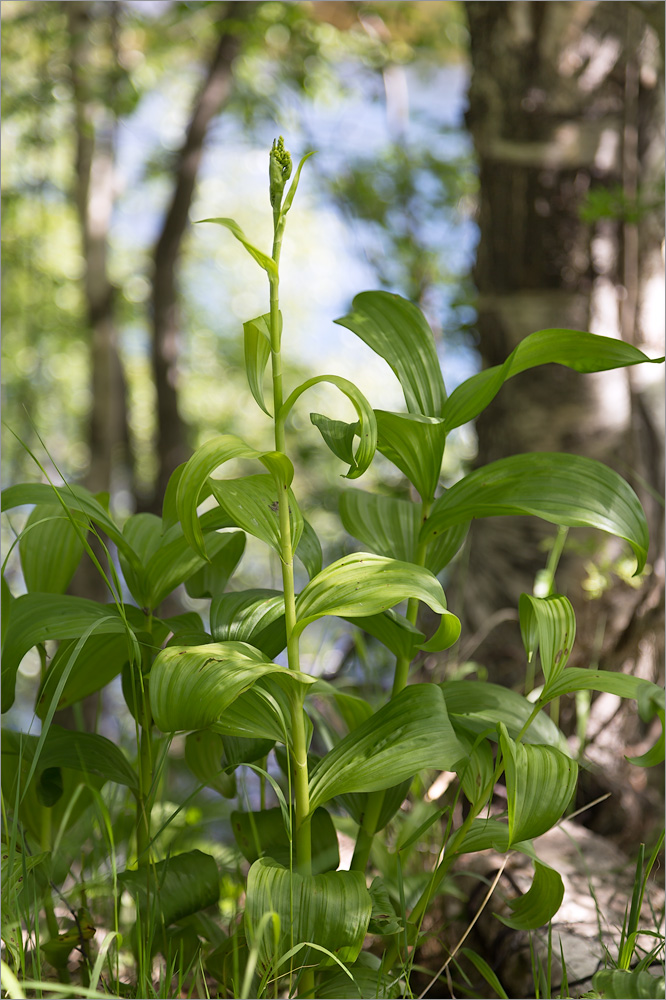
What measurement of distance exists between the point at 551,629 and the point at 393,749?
137 millimetres

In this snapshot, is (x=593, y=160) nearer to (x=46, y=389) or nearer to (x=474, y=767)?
(x=474, y=767)

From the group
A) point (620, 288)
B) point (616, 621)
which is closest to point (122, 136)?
point (620, 288)

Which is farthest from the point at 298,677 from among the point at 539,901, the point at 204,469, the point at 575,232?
the point at 575,232

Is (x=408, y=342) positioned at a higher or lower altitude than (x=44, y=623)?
higher

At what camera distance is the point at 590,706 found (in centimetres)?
100

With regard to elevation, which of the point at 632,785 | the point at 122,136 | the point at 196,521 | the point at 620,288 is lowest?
the point at 632,785

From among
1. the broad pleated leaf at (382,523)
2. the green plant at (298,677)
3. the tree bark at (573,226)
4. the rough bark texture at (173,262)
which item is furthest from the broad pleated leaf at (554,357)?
the rough bark texture at (173,262)

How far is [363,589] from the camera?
459 millimetres

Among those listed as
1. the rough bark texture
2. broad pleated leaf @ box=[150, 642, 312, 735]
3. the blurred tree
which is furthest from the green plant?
the rough bark texture

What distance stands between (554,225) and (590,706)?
0.71 metres

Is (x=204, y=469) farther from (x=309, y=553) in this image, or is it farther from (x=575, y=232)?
(x=575, y=232)

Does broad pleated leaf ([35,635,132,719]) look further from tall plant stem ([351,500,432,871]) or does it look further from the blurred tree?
the blurred tree

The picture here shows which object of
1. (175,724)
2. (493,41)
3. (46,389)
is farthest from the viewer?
(46,389)

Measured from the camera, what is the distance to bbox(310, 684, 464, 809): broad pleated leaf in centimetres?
45
